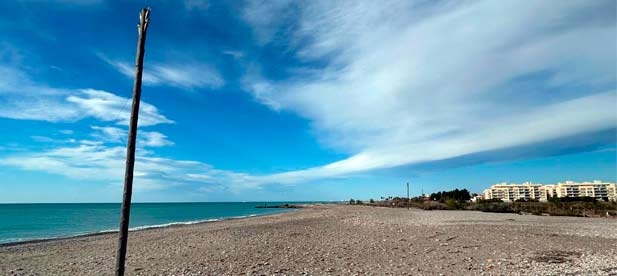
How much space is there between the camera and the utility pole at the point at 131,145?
584 cm

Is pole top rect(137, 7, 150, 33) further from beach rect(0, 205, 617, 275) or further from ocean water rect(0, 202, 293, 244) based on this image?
ocean water rect(0, 202, 293, 244)

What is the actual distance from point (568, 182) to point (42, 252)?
184m

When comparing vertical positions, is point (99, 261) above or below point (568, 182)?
below

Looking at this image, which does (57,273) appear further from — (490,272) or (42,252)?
(490,272)

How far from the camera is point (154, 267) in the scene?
509 inches

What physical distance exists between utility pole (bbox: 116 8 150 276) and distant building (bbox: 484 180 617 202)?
533 ft

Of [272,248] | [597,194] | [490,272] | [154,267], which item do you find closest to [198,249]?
[272,248]

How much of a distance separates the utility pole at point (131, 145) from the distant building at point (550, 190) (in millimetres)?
162372

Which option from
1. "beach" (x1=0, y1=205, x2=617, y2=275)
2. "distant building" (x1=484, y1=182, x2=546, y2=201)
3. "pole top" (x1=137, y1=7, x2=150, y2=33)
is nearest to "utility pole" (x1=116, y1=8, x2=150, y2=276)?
"pole top" (x1=137, y1=7, x2=150, y2=33)

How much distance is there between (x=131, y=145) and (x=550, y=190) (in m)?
180

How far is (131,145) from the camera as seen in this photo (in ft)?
19.4

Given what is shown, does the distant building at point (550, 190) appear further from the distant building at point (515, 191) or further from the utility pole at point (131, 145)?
the utility pole at point (131, 145)

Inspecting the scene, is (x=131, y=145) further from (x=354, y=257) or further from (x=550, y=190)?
(x=550, y=190)

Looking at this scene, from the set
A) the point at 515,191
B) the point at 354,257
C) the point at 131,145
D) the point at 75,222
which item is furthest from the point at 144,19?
the point at 515,191
